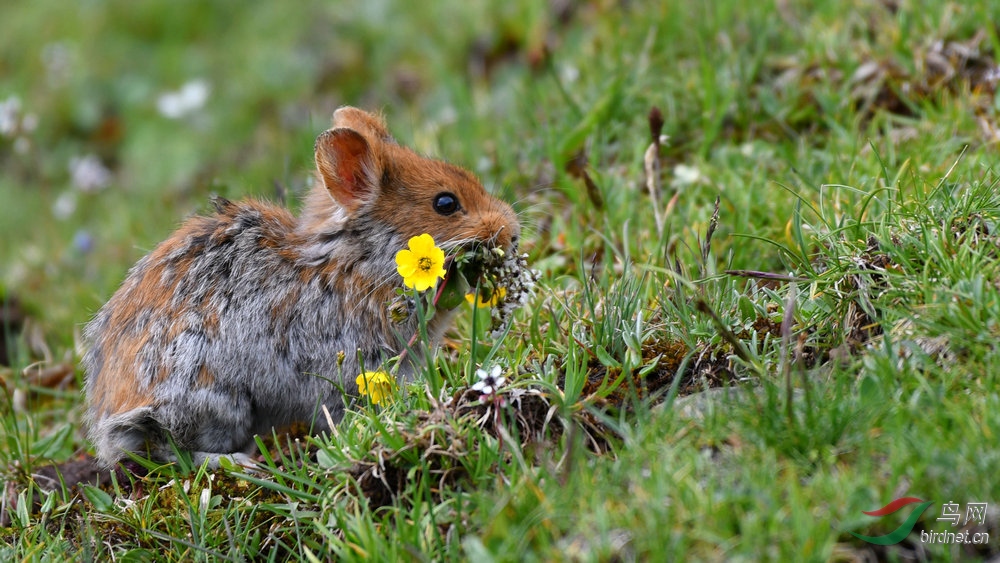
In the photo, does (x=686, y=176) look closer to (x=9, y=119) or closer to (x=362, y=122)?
(x=362, y=122)

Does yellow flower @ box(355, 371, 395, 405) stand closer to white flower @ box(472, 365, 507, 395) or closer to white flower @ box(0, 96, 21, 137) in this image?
white flower @ box(472, 365, 507, 395)

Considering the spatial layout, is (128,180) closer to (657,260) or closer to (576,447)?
(657,260)

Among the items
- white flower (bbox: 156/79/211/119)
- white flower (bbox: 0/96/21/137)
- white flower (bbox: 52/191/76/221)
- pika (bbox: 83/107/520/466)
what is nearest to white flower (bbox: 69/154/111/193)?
white flower (bbox: 52/191/76/221)

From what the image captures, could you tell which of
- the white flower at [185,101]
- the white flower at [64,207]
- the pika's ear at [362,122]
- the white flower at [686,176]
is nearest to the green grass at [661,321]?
the white flower at [686,176]

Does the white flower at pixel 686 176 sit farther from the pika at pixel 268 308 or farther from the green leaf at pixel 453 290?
the green leaf at pixel 453 290

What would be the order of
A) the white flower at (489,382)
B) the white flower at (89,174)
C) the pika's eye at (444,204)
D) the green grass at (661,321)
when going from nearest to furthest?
the green grass at (661,321) → the white flower at (489,382) → the pika's eye at (444,204) → the white flower at (89,174)

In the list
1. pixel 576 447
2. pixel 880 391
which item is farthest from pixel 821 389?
pixel 576 447
